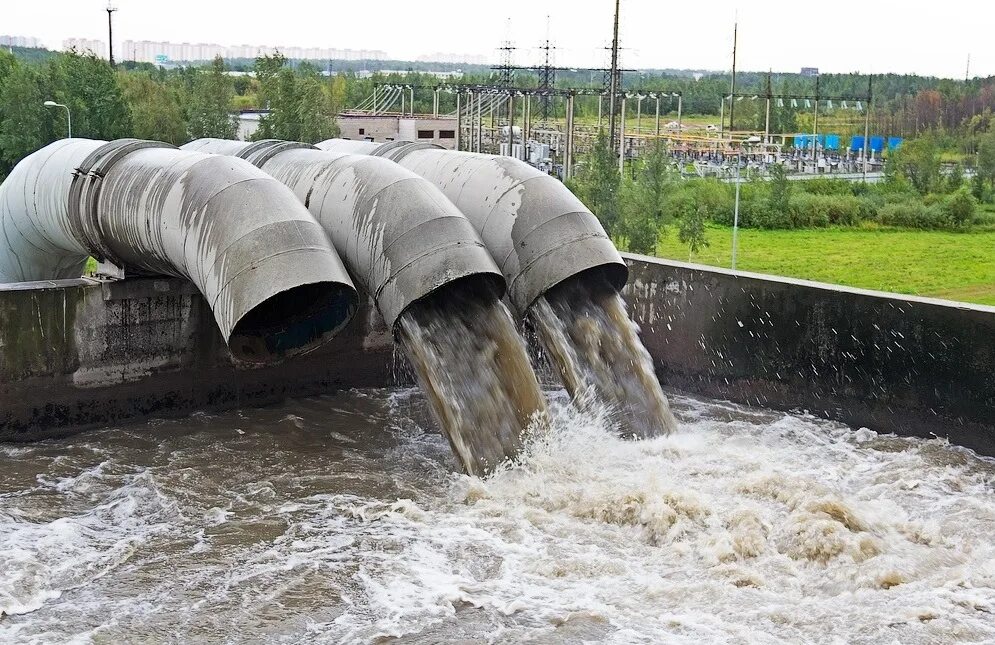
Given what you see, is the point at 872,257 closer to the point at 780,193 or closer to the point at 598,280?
the point at 780,193

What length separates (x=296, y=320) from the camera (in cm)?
1372

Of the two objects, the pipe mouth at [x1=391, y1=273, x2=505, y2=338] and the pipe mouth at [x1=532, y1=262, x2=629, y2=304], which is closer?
the pipe mouth at [x1=391, y1=273, x2=505, y2=338]

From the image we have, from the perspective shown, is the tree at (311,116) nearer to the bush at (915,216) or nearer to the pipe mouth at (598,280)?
the bush at (915,216)

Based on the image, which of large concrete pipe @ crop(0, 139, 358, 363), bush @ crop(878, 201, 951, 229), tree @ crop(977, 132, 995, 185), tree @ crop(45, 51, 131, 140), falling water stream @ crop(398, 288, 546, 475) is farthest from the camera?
tree @ crop(977, 132, 995, 185)

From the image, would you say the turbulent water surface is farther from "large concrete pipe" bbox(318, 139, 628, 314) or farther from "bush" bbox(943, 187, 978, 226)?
"bush" bbox(943, 187, 978, 226)

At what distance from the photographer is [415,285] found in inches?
465

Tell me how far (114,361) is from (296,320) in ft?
8.40

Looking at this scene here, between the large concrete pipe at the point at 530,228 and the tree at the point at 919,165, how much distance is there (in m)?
34.1

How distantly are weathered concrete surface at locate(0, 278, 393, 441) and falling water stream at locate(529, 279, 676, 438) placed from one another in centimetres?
418

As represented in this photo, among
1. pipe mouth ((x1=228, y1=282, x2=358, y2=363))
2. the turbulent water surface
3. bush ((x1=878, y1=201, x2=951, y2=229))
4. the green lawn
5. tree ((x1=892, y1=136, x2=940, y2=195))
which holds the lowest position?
the turbulent water surface

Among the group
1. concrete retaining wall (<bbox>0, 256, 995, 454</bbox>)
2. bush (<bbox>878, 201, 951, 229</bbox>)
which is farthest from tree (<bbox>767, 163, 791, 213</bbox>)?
concrete retaining wall (<bbox>0, 256, 995, 454</bbox>)

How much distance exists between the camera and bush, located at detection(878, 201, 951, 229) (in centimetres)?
3841

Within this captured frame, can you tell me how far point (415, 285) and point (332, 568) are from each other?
3.24 metres

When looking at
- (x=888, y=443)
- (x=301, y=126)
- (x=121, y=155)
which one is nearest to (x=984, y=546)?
(x=888, y=443)
